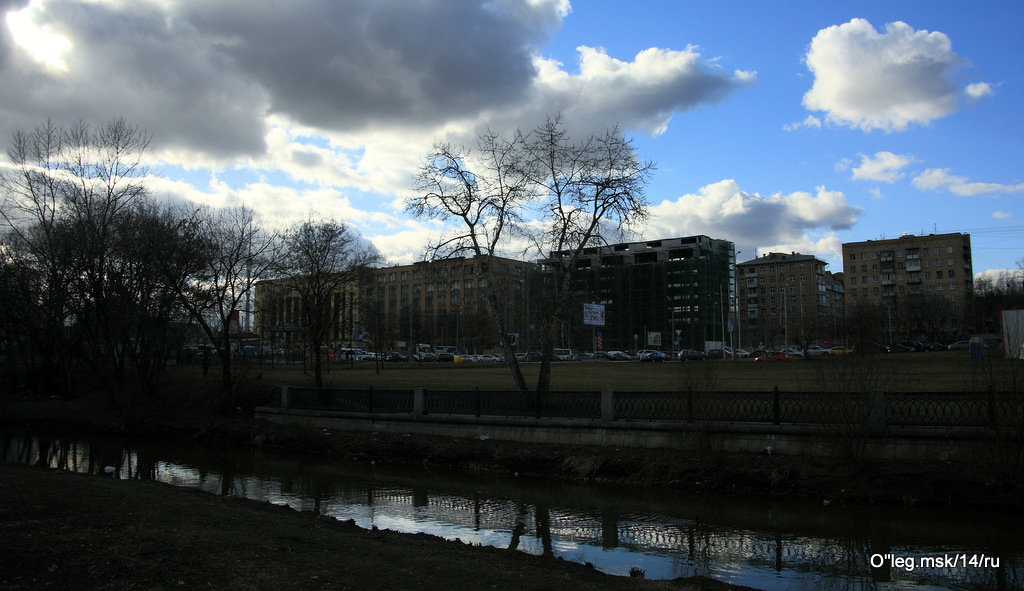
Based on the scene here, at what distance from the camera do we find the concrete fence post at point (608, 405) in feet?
66.3

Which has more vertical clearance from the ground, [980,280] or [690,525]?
[980,280]

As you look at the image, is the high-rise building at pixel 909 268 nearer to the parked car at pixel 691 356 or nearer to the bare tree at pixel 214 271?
the parked car at pixel 691 356

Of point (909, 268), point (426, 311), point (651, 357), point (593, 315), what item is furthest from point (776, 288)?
point (593, 315)

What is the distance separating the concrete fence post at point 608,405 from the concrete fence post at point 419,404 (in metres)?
7.21

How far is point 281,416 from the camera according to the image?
29.6 metres

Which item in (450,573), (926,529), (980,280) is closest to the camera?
(450,573)

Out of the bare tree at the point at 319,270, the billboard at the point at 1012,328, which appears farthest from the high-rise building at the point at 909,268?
the bare tree at the point at 319,270

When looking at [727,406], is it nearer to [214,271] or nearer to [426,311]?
[214,271]

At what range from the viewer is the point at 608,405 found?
20.3 metres

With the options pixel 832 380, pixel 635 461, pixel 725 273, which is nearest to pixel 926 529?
pixel 832 380

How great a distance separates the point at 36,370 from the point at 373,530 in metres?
42.9

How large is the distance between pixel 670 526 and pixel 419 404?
12918 mm

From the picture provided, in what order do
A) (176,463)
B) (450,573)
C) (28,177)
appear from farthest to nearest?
(28,177) < (176,463) < (450,573)

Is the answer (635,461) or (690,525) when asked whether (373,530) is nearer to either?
(690,525)
